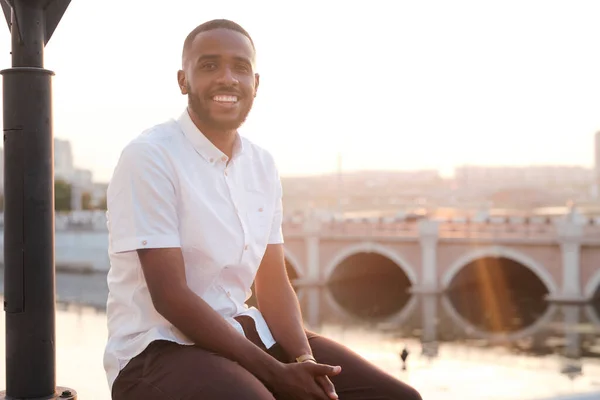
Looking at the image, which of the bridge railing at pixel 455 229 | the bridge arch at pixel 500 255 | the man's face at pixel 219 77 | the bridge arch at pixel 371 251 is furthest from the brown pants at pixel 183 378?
the bridge arch at pixel 371 251

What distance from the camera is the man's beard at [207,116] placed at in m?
1.74

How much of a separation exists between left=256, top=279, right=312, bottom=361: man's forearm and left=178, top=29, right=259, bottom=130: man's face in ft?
1.46

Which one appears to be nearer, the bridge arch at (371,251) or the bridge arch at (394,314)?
the bridge arch at (394,314)

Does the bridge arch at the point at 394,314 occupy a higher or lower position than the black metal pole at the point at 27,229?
lower

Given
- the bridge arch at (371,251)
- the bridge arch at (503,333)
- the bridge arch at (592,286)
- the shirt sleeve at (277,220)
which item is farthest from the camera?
the bridge arch at (371,251)

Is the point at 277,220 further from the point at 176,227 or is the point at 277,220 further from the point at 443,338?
the point at 443,338

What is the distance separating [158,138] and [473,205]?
181 ft

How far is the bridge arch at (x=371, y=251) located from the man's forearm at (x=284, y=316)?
23035mm

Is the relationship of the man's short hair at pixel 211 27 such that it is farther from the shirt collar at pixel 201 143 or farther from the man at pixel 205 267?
the shirt collar at pixel 201 143

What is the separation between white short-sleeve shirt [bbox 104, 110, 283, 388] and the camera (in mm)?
1578

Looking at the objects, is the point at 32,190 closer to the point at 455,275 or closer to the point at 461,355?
the point at 461,355

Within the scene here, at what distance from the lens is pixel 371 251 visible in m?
26.1

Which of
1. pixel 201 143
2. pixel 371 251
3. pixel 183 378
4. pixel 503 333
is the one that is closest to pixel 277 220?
pixel 201 143

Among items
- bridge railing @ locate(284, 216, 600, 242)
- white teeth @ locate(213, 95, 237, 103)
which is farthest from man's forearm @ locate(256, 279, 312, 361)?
bridge railing @ locate(284, 216, 600, 242)
